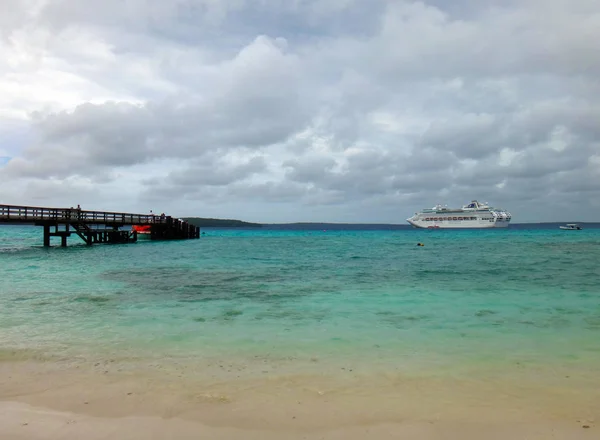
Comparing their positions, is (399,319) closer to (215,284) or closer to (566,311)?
(566,311)

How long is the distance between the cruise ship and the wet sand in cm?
13107

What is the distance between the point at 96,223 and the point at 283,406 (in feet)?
140

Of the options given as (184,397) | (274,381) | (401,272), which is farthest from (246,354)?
(401,272)

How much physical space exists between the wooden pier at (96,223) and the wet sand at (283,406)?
105 feet

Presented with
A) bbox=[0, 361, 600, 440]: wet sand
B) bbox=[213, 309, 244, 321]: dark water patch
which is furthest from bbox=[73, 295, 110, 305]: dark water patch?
bbox=[0, 361, 600, 440]: wet sand

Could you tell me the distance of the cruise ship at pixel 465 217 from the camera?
12688 centimetres

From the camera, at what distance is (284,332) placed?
846 cm

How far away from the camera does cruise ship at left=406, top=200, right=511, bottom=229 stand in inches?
4995

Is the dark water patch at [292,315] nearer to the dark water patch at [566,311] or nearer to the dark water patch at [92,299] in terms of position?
the dark water patch at [92,299]

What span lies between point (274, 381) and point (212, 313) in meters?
5.00

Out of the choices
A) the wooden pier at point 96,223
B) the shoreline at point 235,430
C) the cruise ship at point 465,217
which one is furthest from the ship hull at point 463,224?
the shoreline at point 235,430

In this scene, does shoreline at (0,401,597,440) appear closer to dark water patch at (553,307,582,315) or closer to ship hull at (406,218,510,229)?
dark water patch at (553,307,582,315)

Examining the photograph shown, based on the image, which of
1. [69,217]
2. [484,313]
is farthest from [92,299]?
[69,217]

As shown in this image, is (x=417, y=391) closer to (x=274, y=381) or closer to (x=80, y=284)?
(x=274, y=381)
